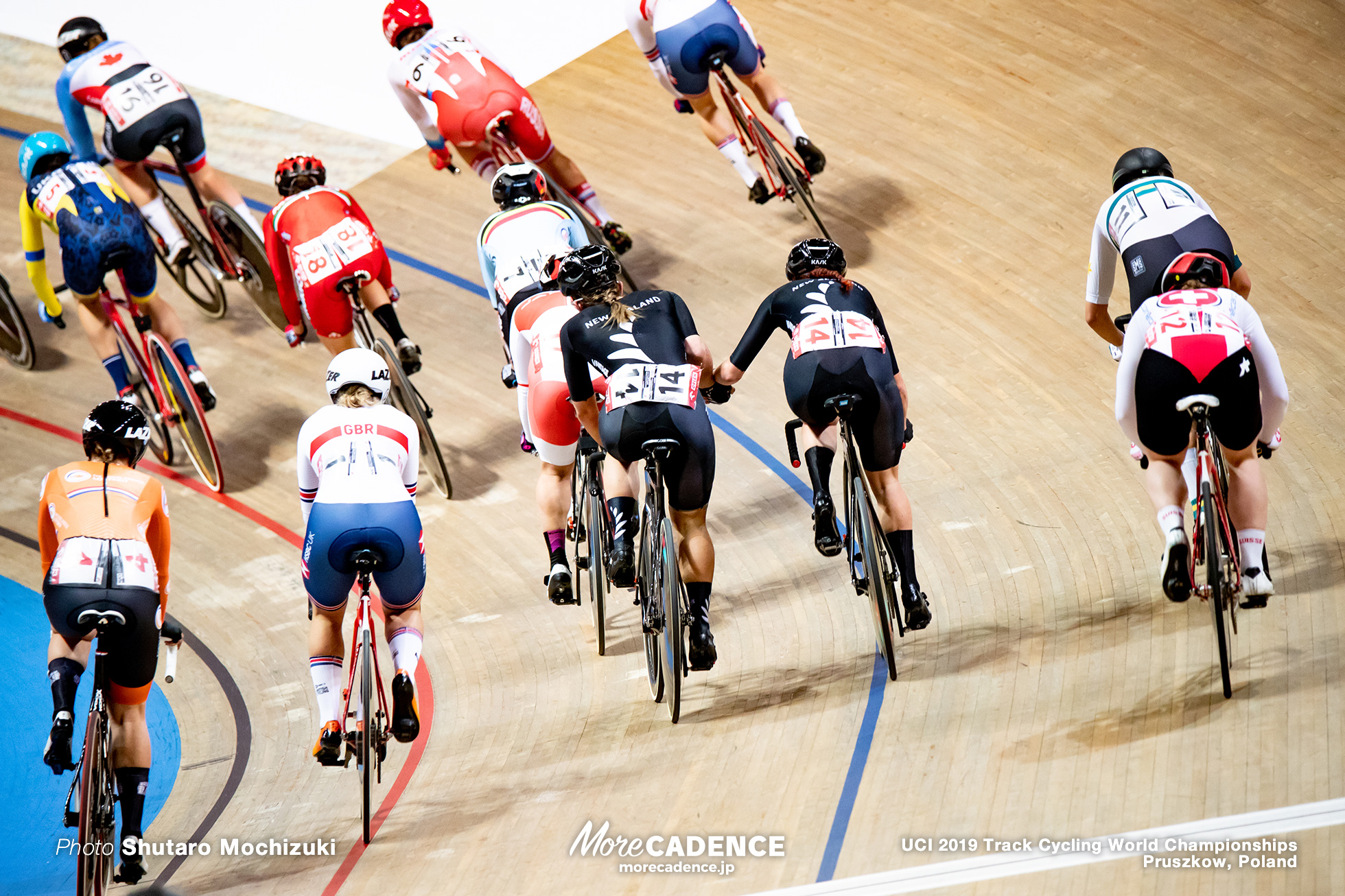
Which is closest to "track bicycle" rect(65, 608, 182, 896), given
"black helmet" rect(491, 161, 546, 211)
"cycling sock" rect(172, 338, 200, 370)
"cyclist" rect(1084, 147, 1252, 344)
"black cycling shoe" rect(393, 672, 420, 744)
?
"black cycling shoe" rect(393, 672, 420, 744)

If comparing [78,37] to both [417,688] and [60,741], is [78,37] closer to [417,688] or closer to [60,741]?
[417,688]

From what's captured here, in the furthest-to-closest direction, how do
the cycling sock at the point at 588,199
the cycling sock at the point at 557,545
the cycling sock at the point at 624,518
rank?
the cycling sock at the point at 588,199 → the cycling sock at the point at 557,545 → the cycling sock at the point at 624,518

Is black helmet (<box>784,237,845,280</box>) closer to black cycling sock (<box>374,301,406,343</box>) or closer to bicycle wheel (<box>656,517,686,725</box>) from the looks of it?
bicycle wheel (<box>656,517,686,725</box>)

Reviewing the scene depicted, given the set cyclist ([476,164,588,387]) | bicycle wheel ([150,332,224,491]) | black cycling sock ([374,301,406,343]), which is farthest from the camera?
bicycle wheel ([150,332,224,491])

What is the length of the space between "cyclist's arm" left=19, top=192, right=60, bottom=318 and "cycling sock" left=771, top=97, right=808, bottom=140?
3.99 metres

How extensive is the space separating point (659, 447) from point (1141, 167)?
2193 millimetres

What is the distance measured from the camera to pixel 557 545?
541 centimetres

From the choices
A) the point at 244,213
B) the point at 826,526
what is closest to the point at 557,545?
the point at 826,526

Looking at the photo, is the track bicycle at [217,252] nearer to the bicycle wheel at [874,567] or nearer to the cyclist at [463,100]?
the cyclist at [463,100]

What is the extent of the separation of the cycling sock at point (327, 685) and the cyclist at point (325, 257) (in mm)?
2281

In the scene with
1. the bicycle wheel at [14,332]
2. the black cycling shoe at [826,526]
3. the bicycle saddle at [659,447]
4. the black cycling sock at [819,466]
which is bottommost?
the bicycle wheel at [14,332]

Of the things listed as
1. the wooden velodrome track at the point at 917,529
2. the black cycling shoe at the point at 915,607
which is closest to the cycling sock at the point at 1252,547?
the wooden velodrome track at the point at 917,529

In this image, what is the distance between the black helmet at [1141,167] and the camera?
512 centimetres

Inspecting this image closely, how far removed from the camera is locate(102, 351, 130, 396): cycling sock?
7.10 meters
